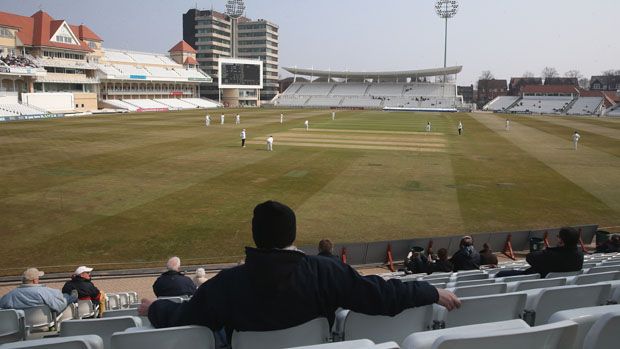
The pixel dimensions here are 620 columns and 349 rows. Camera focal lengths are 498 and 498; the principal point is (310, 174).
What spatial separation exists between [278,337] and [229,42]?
15305 centimetres

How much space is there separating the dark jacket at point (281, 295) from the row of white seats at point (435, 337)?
0.08 meters

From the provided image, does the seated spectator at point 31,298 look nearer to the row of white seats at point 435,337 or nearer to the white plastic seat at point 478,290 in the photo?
the row of white seats at point 435,337

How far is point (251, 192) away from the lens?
1978 cm

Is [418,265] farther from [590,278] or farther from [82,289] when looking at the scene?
[82,289]

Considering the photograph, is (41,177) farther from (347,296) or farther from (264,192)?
(347,296)

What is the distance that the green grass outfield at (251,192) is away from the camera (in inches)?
546

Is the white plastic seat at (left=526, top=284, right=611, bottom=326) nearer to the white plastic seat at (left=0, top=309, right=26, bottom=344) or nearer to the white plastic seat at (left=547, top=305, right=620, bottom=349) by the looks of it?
the white plastic seat at (left=547, top=305, right=620, bottom=349)

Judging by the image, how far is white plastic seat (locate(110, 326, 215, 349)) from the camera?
2.60m

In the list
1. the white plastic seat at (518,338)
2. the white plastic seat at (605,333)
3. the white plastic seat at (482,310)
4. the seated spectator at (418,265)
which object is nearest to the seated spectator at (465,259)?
the seated spectator at (418,265)

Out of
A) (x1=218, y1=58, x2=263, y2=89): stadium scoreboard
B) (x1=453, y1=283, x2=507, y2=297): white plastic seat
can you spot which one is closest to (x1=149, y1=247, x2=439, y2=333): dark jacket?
(x1=453, y1=283, x2=507, y2=297): white plastic seat

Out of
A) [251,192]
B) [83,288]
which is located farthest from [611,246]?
[251,192]

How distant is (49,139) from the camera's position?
37.2 meters

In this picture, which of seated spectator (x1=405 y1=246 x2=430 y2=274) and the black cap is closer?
the black cap

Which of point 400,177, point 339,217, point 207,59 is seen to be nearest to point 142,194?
point 339,217
